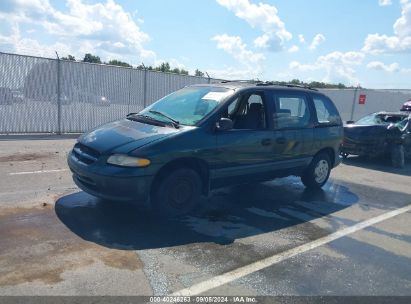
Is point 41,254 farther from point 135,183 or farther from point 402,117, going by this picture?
point 402,117

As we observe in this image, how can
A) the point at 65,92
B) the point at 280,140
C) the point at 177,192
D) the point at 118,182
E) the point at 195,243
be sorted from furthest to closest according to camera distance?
the point at 65,92 < the point at 280,140 < the point at 177,192 < the point at 118,182 < the point at 195,243

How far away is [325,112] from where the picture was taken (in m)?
7.72

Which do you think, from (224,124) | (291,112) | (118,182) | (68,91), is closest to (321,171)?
(291,112)

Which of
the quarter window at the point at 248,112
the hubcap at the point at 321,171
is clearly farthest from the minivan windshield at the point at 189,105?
the hubcap at the point at 321,171

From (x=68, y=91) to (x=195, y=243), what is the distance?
1067 cm

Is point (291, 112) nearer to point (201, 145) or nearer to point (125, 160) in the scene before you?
point (201, 145)

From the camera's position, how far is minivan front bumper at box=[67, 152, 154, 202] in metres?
4.89

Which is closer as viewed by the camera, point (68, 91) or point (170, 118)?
point (170, 118)

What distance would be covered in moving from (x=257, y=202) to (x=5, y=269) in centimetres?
393

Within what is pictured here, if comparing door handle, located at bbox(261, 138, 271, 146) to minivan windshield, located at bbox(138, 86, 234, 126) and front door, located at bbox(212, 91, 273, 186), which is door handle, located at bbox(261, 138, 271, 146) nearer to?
front door, located at bbox(212, 91, 273, 186)

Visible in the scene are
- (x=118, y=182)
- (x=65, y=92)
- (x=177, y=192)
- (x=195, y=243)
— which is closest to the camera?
(x=195, y=243)

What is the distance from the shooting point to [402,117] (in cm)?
1228

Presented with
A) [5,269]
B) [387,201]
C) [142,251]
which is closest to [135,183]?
[142,251]

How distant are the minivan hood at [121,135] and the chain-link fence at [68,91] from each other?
8.37 m
